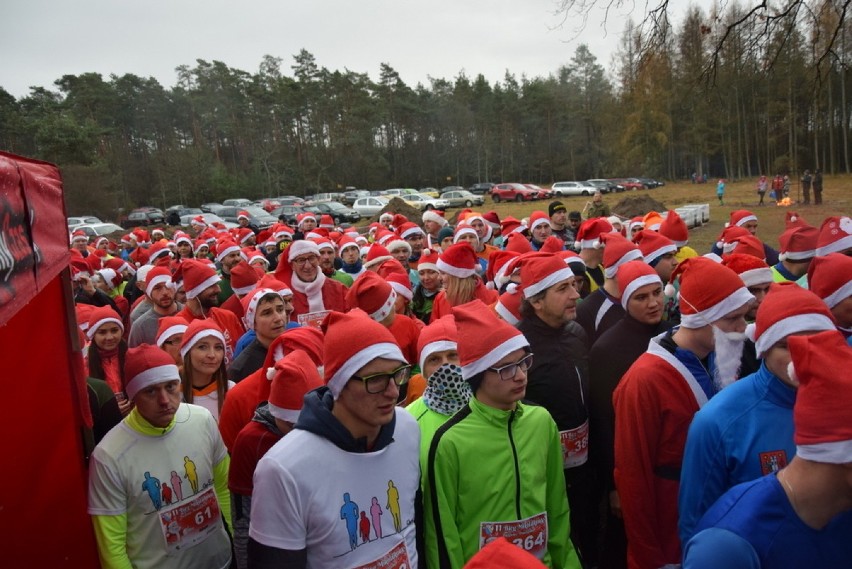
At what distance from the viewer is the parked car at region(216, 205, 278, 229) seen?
126 feet

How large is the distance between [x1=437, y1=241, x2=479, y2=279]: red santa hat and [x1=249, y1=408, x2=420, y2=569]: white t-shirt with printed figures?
332cm

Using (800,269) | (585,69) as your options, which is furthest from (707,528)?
(585,69)

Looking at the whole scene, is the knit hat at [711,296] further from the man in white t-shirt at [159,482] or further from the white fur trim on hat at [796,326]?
the man in white t-shirt at [159,482]

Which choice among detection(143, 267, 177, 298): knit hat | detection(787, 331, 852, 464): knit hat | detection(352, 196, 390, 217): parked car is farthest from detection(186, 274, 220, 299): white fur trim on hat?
detection(352, 196, 390, 217): parked car

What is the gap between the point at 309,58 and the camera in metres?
72.6

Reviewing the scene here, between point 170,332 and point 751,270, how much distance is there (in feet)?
14.9

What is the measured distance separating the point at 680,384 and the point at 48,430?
308cm

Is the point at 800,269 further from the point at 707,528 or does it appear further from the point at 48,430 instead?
the point at 48,430

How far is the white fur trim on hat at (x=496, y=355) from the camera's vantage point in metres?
2.79

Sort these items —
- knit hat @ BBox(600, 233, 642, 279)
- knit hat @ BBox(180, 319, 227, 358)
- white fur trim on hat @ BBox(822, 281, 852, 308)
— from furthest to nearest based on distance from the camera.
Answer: knit hat @ BBox(600, 233, 642, 279) < knit hat @ BBox(180, 319, 227, 358) < white fur trim on hat @ BBox(822, 281, 852, 308)

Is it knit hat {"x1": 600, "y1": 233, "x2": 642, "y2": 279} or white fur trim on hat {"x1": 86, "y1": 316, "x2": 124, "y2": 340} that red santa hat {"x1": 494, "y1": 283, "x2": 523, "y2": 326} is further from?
white fur trim on hat {"x1": 86, "y1": 316, "x2": 124, "y2": 340}

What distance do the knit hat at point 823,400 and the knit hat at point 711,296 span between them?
1297 mm

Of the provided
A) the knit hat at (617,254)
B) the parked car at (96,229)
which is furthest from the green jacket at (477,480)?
the parked car at (96,229)

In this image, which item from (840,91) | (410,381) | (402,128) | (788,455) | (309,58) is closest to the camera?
(788,455)
